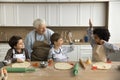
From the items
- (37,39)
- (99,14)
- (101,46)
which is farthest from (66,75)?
(99,14)

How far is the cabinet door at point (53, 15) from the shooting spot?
548cm

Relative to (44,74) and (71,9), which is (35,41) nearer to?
(44,74)

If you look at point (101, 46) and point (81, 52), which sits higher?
point (101, 46)

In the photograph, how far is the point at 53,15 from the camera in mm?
5492

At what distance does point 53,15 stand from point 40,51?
196 cm

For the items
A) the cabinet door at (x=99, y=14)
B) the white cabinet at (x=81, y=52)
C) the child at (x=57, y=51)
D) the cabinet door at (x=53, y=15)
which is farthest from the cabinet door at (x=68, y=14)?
the child at (x=57, y=51)

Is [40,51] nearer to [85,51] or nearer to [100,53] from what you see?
[100,53]

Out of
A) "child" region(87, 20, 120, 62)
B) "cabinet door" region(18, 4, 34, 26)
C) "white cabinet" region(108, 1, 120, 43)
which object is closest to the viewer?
"child" region(87, 20, 120, 62)

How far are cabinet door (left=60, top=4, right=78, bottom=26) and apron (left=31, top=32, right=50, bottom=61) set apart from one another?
189 cm

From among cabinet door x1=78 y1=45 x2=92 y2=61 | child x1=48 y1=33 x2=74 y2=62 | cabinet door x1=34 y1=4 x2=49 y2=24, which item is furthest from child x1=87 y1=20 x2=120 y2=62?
cabinet door x1=34 y1=4 x2=49 y2=24

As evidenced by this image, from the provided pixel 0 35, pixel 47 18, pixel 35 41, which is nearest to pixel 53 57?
pixel 35 41

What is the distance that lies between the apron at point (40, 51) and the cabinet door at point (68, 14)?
1.89 m

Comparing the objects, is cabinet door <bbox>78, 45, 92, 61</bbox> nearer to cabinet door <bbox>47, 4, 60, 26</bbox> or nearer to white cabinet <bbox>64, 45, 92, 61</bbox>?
white cabinet <bbox>64, 45, 92, 61</bbox>

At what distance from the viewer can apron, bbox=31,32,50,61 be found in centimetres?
365
